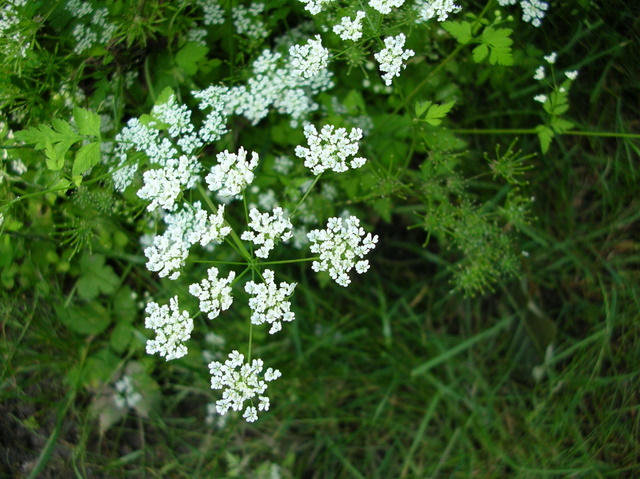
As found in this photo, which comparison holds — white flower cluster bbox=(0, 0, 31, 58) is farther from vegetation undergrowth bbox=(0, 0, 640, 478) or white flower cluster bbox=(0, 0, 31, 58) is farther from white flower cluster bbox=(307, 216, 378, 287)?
white flower cluster bbox=(307, 216, 378, 287)

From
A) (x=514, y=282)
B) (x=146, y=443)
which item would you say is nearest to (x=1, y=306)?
(x=146, y=443)

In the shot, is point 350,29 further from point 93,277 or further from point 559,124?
point 93,277

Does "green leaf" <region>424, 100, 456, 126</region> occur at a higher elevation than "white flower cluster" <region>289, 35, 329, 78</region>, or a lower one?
lower

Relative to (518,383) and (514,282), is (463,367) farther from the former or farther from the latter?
(514,282)

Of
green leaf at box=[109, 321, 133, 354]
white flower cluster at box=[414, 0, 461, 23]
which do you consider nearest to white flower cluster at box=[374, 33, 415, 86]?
white flower cluster at box=[414, 0, 461, 23]

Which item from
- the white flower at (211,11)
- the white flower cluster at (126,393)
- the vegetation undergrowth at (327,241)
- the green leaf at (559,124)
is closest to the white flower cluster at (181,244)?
the vegetation undergrowth at (327,241)

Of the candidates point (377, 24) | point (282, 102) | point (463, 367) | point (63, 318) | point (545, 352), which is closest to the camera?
point (377, 24)
